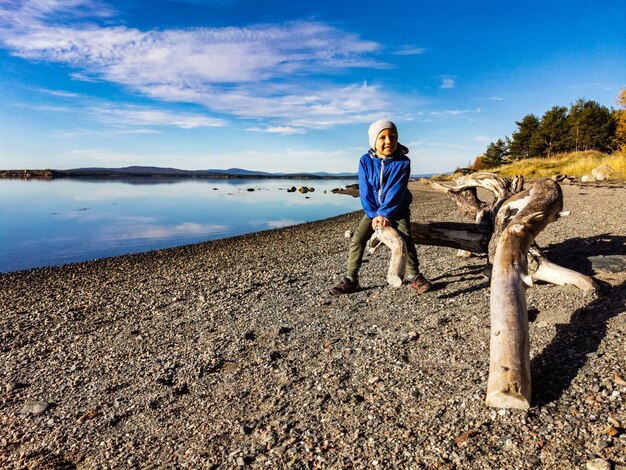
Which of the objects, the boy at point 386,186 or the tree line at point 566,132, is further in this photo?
the tree line at point 566,132

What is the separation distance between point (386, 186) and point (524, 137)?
8692 cm

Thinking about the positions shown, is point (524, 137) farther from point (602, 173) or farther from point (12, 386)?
point (12, 386)

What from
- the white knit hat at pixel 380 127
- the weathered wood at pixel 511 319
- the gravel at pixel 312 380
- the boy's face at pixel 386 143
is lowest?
the gravel at pixel 312 380

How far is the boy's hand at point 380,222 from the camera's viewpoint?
678 cm

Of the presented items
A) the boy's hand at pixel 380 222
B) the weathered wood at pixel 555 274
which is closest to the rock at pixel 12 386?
the boy's hand at pixel 380 222

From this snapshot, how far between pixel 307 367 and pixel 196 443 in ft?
5.34

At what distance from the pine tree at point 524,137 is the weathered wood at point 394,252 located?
82621mm

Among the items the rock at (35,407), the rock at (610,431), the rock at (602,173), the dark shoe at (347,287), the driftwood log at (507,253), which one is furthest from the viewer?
the rock at (602,173)

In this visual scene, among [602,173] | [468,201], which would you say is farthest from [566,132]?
[468,201]

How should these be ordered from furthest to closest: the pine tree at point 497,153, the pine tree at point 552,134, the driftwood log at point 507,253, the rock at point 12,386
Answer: the pine tree at point 497,153 < the pine tree at point 552,134 < the rock at point 12,386 < the driftwood log at point 507,253

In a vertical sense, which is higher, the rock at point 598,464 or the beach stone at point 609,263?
the beach stone at point 609,263

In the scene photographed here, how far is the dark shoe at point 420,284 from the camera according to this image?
7098mm

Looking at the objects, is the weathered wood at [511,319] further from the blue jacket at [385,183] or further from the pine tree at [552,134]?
the pine tree at [552,134]

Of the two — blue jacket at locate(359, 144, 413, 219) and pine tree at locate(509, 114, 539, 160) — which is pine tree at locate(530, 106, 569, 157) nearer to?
pine tree at locate(509, 114, 539, 160)
